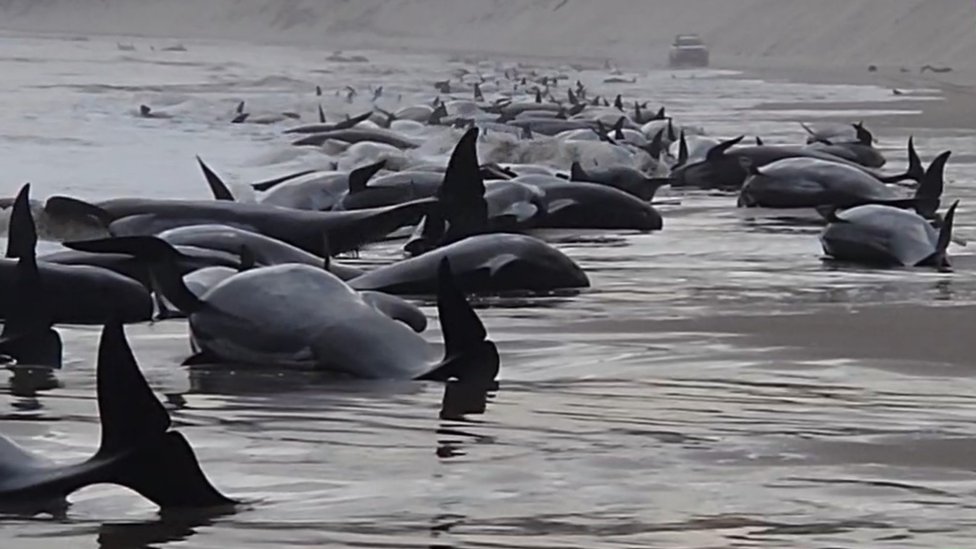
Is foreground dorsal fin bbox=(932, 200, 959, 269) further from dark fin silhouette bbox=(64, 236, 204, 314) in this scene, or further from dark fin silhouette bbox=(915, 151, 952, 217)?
dark fin silhouette bbox=(64, 236, 204, 314)

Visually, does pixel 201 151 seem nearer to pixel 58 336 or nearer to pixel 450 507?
pixel 58 336

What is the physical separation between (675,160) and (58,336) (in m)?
8.96

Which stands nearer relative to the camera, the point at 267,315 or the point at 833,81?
the point at 267,315

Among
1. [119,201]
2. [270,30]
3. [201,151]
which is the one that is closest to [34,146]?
[201,151]

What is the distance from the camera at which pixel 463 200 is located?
683 centimetres

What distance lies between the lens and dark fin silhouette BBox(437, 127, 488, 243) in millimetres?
6805

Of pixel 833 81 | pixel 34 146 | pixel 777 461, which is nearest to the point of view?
pixel 777 461

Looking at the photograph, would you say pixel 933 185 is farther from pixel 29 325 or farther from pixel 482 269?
pixel 29 325

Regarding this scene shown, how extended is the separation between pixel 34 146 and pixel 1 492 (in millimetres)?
11651

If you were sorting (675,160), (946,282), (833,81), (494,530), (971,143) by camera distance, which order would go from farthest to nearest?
(833,81), (971,143), (675,160), (946,282), (494,530)

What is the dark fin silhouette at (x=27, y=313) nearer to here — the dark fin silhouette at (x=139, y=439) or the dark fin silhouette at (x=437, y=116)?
the dark fin silhouette at (x=139, y=439)

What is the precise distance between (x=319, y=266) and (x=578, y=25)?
75.1 meters

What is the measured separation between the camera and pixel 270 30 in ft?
323

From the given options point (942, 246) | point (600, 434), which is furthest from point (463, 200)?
point (600, 434)
